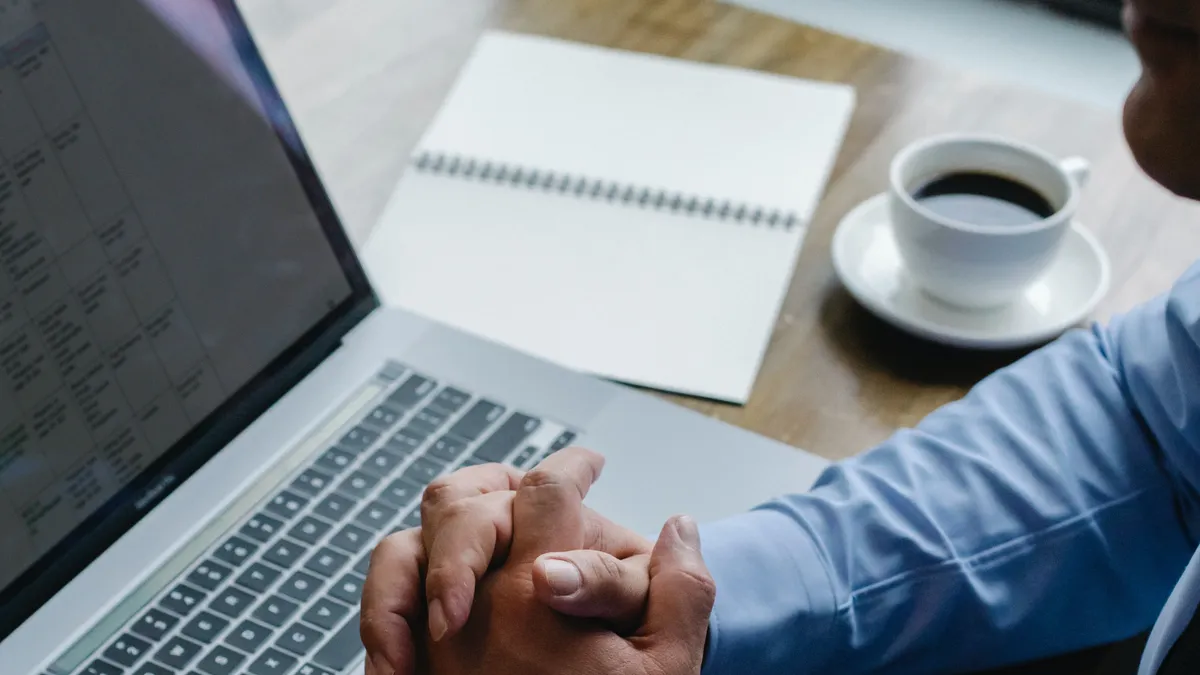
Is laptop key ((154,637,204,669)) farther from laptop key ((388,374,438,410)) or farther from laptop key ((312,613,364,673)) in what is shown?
laptop key ((388,374,438,410))

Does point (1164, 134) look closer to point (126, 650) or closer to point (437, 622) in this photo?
point (437, 622)

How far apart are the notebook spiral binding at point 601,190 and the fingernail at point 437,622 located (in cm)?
41

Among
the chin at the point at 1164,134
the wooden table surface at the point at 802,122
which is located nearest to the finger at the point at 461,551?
the wooden table surface at the point at 802,122

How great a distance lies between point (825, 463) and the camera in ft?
2.20

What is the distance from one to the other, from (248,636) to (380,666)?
95mm

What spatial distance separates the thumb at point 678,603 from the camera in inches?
20.3

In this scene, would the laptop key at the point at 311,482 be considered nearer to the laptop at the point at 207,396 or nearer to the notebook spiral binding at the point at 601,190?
the laptop at the point at 207,396

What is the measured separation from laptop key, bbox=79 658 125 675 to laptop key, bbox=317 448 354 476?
0.14 m

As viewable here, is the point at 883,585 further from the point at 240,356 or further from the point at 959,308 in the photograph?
the point at 240,356

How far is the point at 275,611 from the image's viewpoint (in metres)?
0.59

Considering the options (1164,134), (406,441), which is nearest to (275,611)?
(406,441)

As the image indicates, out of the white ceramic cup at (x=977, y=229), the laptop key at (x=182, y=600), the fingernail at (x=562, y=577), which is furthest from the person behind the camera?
the white ceramic cup at (x=977, y=229)

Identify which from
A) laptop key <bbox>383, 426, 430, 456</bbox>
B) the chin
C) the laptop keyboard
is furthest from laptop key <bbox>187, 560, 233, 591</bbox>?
the chin

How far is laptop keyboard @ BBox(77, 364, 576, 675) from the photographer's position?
0.57 meters
